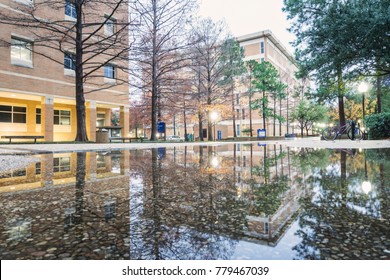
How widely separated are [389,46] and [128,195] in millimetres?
15192

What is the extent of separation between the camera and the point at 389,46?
12.6 m

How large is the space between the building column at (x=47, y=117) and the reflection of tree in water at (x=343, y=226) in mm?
25256

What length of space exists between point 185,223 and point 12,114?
28478 mm

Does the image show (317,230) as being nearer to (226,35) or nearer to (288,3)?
(288,3)

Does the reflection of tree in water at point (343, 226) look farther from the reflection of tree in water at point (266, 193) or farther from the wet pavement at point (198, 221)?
the reflection of tree in water at point (266, 193)

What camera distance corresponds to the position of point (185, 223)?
2045 millimetres

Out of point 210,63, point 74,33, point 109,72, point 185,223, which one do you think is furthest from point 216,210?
point 210,63

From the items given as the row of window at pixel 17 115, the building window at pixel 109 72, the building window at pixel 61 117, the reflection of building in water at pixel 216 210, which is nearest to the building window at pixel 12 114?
the row of window at pixel 17 115

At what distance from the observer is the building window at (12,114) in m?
23.8

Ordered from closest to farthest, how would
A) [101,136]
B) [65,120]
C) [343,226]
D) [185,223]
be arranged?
[343,226], [185,223], [101,136], [65,120]

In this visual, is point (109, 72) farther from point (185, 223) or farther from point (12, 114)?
point (185, 223)

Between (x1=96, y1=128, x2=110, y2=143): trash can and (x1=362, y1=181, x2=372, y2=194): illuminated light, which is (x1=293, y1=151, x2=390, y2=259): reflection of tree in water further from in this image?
(x1=96, y1=128, x2=110, y2=143): trash can

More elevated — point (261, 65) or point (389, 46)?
point (261, 65)

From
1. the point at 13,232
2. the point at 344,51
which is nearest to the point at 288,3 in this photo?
the point at 344,51
